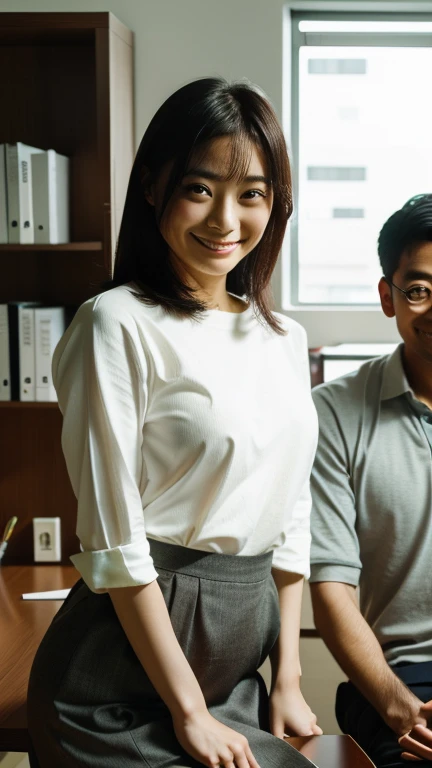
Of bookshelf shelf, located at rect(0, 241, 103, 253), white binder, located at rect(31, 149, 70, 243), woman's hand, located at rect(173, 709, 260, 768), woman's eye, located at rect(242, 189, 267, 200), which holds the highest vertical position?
white binder, located at rect(31, 149, 70, 243)

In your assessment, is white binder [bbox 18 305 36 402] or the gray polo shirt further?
white binder [bbox 18 305 36 402]

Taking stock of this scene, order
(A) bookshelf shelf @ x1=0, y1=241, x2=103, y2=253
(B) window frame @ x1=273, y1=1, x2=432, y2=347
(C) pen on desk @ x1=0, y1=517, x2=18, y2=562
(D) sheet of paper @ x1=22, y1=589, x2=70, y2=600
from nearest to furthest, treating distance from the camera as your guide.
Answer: (D) sheet of paper @ x1=22, y1=589, x2=70, y2=600, (A) bookshelf shelf @ x1=0, y1=241, x2=103, y2=253, (C) pen on desk @ x1=0, y1=517, x2=18, y2=562, (B) window frame @ x1=273, y1=1, x2=432, y2=347

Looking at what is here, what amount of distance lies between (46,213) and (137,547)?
135 cm

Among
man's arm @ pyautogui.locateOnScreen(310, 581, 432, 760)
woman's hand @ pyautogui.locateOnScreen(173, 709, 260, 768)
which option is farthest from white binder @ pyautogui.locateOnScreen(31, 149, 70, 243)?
woman's hand @ pyautogui.locateOnScreen(173, 709, 260, 768)

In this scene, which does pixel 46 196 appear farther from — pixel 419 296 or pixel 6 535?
pixel 419 296

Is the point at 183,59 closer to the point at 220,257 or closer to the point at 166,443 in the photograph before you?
the point at 220,257

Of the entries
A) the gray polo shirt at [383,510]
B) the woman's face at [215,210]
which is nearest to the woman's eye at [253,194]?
the woman's face at [215,210]

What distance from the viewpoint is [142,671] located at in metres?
1.23

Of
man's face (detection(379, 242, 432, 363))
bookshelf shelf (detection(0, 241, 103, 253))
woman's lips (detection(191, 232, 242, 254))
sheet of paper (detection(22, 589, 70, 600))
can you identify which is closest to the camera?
woman's lips (detection(191, 232, 242, 254))

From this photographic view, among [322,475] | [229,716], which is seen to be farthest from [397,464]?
[229,716]

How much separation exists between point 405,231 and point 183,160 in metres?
0.56

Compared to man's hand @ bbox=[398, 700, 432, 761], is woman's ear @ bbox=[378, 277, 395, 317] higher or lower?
higher

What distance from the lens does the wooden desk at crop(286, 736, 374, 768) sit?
1240 mm

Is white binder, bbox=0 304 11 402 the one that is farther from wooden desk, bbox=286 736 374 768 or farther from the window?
wooden desk, bbox=286 736 374 768
